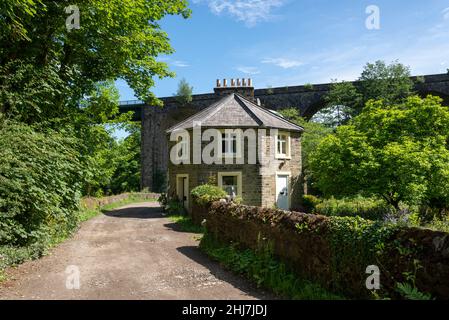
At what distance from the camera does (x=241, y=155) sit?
20.3 meters

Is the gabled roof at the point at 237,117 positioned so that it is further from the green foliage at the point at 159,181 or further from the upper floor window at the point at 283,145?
the green foliage at the point at 159,181

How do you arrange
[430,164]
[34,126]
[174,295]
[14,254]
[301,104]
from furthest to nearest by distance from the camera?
[301,104] → [430,164] → [34,126] → [14,254] → [174,295]

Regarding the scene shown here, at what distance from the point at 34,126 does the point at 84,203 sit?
10970 mm

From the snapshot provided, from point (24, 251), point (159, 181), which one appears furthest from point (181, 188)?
point (159, 181)

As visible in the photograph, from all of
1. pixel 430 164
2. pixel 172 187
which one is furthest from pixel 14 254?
pixel 430 164

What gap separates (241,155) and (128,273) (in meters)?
12.5

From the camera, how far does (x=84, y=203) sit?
2128cm

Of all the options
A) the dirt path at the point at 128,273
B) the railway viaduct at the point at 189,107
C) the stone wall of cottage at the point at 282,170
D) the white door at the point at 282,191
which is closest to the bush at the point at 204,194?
the dirt path at the point at 128,273

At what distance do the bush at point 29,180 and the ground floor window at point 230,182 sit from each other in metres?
9.59

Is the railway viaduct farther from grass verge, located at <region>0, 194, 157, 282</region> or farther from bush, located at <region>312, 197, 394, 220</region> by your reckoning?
grass verge, located at <region>0, 194, 157, 282</region>

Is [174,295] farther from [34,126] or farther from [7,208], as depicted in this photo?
[34,126]

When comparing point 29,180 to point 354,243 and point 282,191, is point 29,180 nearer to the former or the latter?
point 354,243

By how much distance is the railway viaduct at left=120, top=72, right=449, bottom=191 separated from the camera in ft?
111
